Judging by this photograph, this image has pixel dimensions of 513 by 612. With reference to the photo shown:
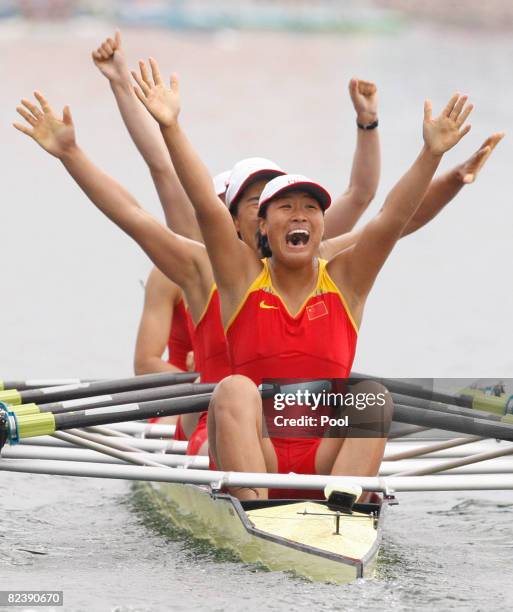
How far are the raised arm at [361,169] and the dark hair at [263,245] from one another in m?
1.84

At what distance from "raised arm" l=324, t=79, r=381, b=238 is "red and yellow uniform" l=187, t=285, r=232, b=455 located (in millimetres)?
1432

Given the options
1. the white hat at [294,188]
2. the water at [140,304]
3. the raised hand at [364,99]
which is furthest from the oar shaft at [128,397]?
the raised hand at [364,99]

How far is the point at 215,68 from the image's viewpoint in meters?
55.7

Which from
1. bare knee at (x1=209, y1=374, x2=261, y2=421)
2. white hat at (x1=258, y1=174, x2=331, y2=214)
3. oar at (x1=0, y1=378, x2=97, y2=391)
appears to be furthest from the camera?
oar at (x1=0, y1=378, x2=97, y2=391)

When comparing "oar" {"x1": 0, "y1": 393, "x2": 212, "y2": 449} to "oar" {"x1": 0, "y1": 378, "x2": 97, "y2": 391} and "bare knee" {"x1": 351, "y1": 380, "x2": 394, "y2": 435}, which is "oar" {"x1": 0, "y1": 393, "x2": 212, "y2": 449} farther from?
"oar" {"x1": 0, "y1": 378, "x2": 97, "y2": 391}

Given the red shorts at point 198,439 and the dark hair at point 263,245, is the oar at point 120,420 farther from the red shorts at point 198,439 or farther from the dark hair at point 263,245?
the dark hair at point 263,245

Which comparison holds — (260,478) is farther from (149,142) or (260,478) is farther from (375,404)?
(149,142)

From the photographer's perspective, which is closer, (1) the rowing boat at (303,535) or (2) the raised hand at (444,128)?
(1) the rowing boat at (303,535)

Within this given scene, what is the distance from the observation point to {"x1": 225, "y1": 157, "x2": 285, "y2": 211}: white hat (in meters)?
7.90

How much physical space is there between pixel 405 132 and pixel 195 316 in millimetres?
24603

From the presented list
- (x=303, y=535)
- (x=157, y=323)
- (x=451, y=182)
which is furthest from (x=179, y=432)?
(x=303, y=535)

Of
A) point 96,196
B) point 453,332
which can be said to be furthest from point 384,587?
point 453,332

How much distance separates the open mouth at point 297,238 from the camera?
→ 7270mm

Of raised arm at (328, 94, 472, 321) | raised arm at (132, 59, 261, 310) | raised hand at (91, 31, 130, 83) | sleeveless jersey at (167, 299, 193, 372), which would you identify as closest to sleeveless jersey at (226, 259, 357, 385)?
raised arm at (132, 59, 261, 310)
